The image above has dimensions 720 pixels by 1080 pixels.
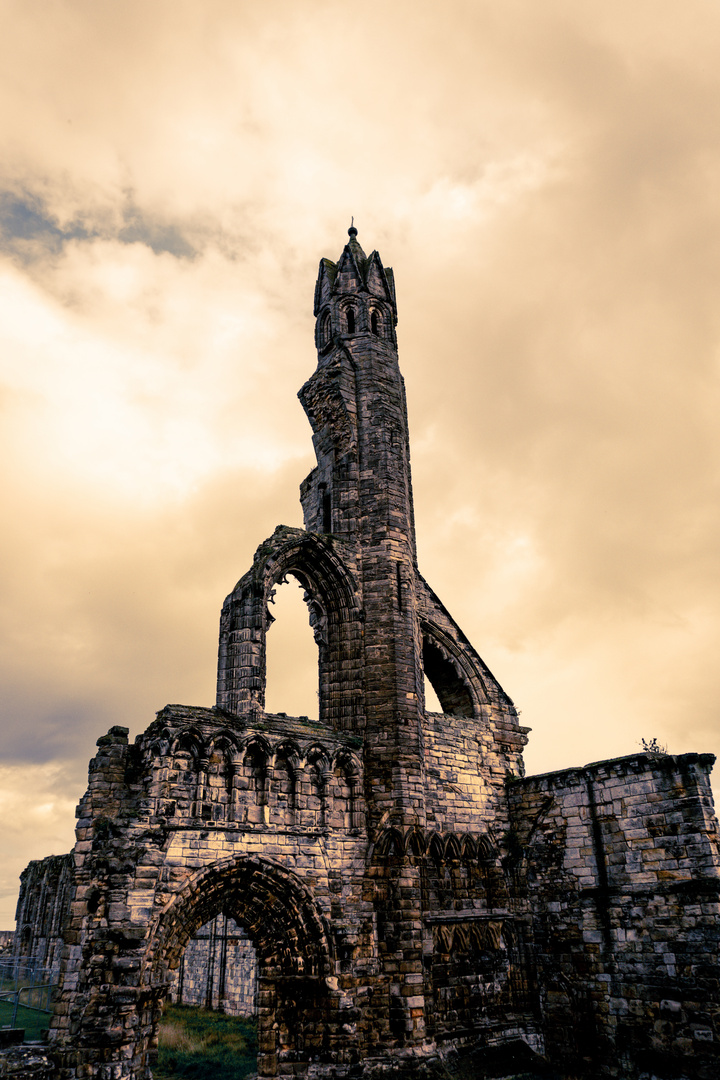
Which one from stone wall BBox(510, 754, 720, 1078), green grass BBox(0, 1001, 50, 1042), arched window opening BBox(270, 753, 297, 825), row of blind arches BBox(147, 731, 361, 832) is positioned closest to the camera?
row of blind arches BBox(147, 731, 361, 832)

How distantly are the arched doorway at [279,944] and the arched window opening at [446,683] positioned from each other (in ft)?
21.6

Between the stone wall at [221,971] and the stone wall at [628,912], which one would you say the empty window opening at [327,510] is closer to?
the stone wall at [628,912]

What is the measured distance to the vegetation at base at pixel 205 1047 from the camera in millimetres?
14219

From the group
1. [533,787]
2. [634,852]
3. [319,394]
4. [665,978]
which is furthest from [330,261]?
[665,978]

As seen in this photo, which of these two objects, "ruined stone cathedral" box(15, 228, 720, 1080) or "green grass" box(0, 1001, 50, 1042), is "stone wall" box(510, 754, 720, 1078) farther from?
"green grass" box(0, 1001, 50, 1042)

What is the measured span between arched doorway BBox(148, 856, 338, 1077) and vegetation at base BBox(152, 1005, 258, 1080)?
2.26 meters

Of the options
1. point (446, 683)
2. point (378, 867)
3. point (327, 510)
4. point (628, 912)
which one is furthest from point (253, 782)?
point (628, 912)

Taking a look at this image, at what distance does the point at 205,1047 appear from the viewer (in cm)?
1614

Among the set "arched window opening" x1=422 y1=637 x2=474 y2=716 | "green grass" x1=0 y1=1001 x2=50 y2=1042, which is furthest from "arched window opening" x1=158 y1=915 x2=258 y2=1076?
"arched window opening" x1=422 y1=637 x2=474 y2=716

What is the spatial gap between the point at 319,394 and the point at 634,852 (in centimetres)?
1260

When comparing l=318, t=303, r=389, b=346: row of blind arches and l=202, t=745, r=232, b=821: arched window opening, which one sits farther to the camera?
l=318, t=303, r=389, b=346: row of blind arches

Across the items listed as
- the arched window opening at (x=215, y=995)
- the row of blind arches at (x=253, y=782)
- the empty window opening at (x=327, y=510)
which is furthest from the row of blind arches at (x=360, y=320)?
the arched window opening at (x=215, y=995)

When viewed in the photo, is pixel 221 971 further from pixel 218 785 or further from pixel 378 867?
pixel 218 785

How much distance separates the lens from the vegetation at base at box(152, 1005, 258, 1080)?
14219 mm
